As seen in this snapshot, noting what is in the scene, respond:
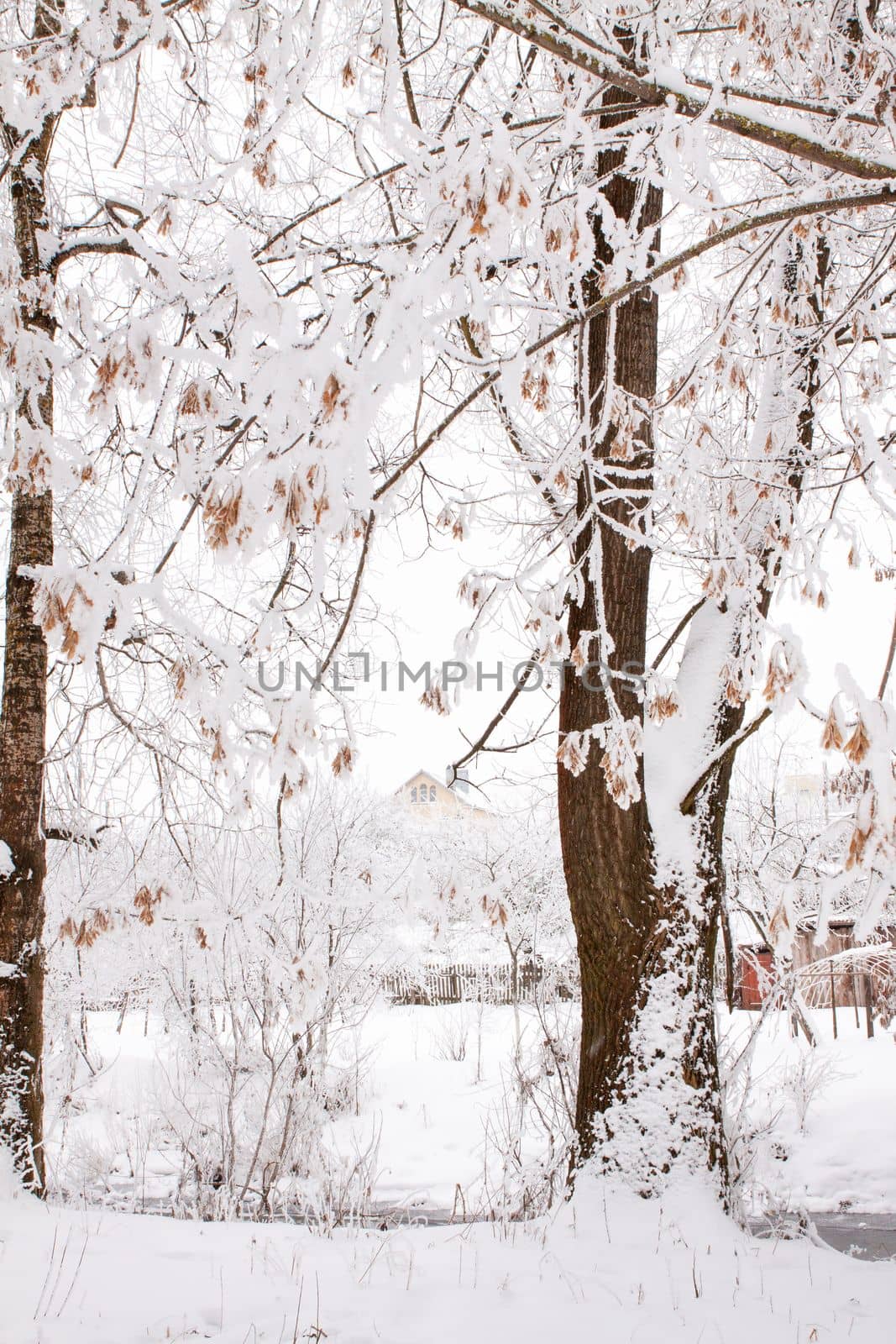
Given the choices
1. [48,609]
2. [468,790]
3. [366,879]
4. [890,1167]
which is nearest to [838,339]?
[468,790]

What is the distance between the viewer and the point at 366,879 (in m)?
3.70

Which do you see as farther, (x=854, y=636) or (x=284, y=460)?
(x=854, y=636)

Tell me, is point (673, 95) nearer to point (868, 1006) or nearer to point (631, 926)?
point (631, 926)

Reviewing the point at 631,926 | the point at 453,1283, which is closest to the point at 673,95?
the point at 631,926

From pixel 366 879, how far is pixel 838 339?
3448 mm

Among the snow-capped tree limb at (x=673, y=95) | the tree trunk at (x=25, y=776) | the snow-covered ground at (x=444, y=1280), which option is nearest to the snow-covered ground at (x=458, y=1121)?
the snow-covered ground at (x=444, y=1280)

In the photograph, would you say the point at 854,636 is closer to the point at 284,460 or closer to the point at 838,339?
the point at 838,339

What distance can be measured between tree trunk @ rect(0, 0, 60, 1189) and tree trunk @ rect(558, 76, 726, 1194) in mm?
2659

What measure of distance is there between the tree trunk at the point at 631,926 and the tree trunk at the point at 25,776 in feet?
8.72

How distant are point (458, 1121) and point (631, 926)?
8.83 meters

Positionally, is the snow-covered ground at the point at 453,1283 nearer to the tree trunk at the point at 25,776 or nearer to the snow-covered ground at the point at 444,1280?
the snow-covered ground at the point at 444,1280

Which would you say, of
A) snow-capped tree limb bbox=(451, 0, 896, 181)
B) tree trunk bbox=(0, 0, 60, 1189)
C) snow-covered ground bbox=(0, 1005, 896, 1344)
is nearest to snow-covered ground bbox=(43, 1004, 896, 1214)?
snow-covered ground bbox=(0, 1005, 896, 1344)

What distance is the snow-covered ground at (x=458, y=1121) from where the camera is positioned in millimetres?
7520

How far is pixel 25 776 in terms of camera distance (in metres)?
4.56
